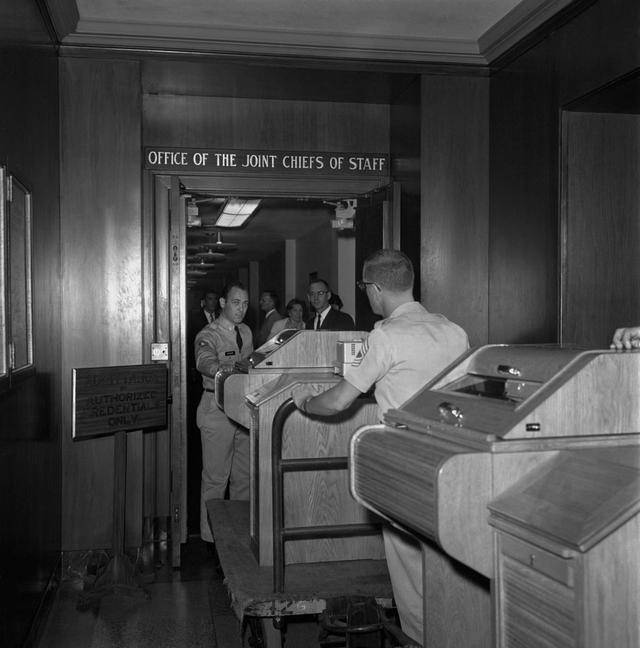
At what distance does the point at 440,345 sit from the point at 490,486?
1.26 meters

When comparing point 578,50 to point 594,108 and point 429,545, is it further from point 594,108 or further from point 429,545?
point 429,545

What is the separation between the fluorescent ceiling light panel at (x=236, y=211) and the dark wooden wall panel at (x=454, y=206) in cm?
490

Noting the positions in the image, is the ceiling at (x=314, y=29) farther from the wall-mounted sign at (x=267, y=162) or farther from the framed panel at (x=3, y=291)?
the framed panel at (x=3, y=291)

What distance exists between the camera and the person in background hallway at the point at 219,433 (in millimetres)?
5805

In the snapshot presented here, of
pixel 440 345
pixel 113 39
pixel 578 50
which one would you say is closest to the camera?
pixel 440 345

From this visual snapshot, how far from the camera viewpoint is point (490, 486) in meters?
2.04

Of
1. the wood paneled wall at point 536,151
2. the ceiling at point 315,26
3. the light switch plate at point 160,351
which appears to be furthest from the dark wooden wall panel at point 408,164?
the light switch plate at point 160,351

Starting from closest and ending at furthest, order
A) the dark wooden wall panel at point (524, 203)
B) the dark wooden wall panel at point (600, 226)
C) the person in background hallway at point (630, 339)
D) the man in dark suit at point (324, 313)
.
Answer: the person in background hallway at point (630, 339), the dark wooden wall panel at point (600, 226), the dark wooden wall panel at point (524, 203), the man in dark suit at point (324, 313)

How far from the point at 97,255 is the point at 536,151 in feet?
8.57

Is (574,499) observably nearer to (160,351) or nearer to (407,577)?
(407,577)

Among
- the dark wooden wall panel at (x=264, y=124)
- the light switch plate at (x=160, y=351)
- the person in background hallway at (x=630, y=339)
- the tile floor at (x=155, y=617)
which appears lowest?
the tile floor at (x=155, y=617)

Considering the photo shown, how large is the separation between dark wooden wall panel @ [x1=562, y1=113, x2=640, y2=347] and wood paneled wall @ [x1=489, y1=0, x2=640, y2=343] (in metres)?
0.06

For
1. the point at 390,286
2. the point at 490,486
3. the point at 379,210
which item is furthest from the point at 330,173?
the point at 490,486

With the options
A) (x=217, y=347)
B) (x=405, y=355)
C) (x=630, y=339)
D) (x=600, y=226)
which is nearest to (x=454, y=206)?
(x=600, y=226)
